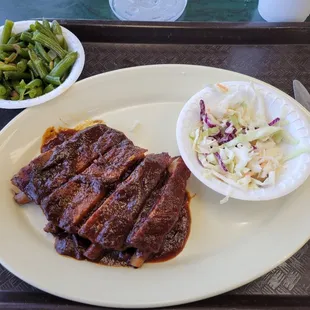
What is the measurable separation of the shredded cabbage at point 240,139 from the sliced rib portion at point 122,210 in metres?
0.33

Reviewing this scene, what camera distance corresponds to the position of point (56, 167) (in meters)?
2.34

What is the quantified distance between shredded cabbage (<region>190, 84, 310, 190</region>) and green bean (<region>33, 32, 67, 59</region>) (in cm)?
107

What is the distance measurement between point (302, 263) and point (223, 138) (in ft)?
2.74

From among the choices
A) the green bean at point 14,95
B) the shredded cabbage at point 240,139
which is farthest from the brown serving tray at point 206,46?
the shredded cabbage at point 240,139

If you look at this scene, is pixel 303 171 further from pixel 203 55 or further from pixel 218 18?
pixel 218 18

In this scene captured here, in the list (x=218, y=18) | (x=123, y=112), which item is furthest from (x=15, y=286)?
(x=218, y=18)

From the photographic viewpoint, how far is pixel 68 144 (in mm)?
2406

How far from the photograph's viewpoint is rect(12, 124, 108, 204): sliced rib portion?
2264 millimetres

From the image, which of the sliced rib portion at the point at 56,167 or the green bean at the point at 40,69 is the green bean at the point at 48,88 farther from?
the sliced rib portion at the point at 56,167

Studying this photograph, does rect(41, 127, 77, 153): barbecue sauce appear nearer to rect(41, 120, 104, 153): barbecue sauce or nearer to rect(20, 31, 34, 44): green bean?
rect(41, 120, 104, 153): barbecue sauce

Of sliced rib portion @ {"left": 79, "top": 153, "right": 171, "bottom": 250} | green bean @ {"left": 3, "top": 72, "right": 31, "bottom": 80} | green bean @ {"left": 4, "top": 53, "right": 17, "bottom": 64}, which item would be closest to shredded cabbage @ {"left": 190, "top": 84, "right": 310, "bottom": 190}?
sliced rib portion @ {"left": 79, "top": 153, "right": 171, "bottom": 250}

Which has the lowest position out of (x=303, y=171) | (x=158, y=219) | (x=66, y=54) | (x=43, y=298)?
(x=43, y=298)

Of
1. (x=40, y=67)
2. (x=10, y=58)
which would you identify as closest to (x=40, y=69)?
(x=40, y=67)

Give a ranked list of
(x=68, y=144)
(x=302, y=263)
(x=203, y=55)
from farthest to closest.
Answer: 1. (x=203, y=55)
2. (x=68, y=144)
3. (x=302, y=263)
